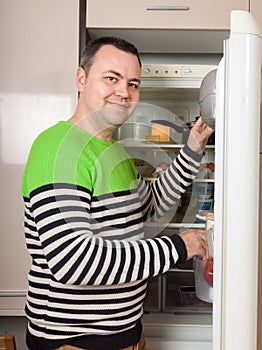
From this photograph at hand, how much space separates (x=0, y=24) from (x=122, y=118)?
2.36ft

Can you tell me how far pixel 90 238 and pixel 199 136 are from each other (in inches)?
12.0

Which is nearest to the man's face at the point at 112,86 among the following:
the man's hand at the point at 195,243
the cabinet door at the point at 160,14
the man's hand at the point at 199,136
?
the man's hand at the point at 199,136

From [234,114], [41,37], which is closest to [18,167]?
[41,37]

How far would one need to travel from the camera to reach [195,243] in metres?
0.86

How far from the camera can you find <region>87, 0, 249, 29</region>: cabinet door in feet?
4.75

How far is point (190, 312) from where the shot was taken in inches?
40.1

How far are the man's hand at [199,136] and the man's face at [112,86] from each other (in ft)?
0.45

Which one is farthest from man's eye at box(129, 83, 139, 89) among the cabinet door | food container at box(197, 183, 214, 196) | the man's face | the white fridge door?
the cabinet door

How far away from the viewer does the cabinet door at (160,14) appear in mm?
1448

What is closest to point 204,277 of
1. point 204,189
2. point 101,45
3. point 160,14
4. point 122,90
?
point 204,189

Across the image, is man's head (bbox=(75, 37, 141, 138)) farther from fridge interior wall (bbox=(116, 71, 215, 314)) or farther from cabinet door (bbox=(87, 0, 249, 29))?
cabinet door (bbox=(87, 0, 249, 29))

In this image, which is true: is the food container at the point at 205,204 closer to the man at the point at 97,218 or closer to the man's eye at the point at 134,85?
the man at the point at 97,218

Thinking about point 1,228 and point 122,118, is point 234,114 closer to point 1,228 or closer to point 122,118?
point 122,118

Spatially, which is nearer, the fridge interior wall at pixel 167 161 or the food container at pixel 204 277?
the food container at pixel 204 277
